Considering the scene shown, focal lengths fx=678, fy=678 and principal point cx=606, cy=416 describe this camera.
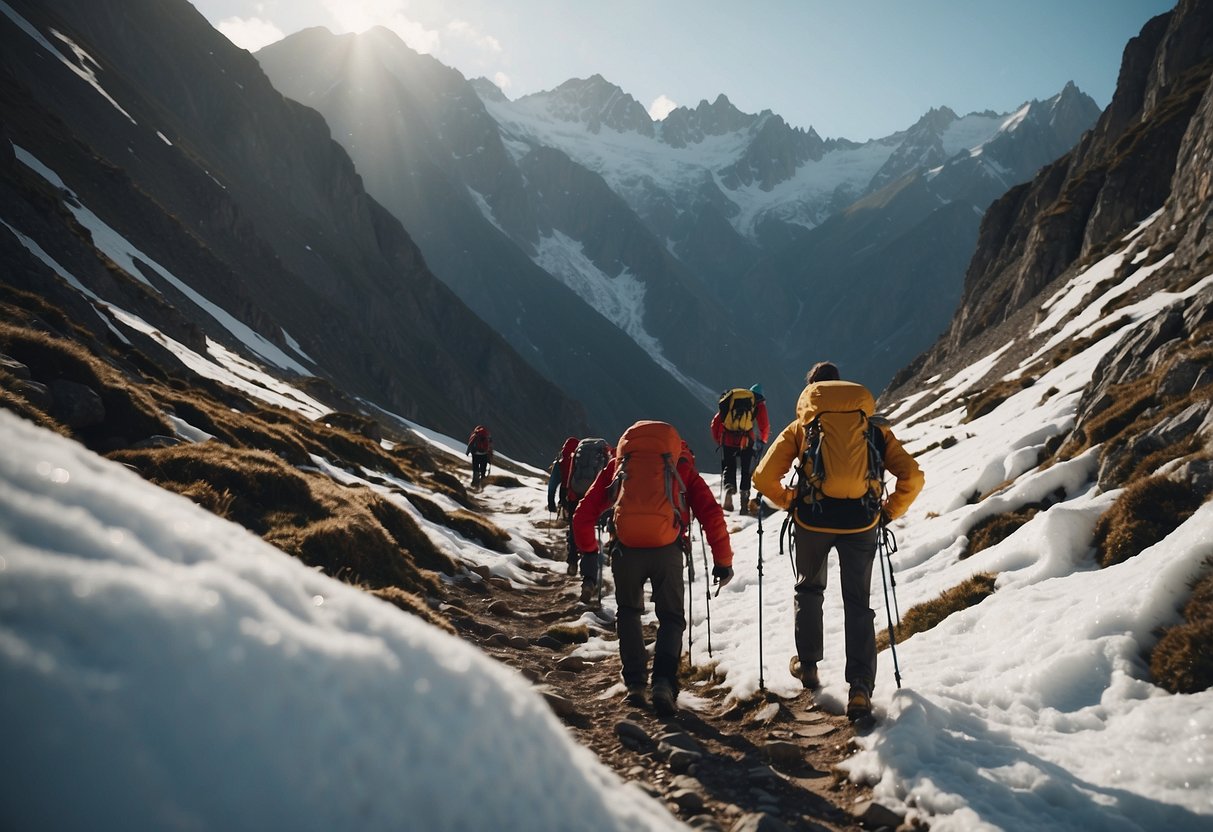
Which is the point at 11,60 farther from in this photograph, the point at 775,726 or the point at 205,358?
the point at 775,726

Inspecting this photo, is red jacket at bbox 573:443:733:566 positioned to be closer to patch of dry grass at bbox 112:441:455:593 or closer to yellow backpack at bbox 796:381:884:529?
yellow backpack at bbox 796:381:884:529

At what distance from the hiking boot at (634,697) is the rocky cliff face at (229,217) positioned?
2349cm

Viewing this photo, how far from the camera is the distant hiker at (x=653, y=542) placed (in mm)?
7426

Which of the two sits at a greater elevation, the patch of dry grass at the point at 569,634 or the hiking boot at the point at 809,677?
the hiking boot at the point at 809,677

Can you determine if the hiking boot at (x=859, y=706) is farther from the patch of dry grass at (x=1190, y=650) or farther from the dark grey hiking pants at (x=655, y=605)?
the patch of dry grass at (x=1190, y=650)

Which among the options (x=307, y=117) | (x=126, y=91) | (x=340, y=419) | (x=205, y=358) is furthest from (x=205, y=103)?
(x=340, y=419)

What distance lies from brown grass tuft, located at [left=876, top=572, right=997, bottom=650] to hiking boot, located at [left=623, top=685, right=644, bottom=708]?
3.09m

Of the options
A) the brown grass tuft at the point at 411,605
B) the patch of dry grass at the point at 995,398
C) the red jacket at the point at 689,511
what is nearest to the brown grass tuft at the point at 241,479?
the brown grass tuft at the point at 411,605

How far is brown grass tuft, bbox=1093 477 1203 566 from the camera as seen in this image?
724 centimetres

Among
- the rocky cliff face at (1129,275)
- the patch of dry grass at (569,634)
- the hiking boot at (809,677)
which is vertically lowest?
the patch of dry grass at (569,634)

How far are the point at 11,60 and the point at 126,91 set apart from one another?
19.5 m

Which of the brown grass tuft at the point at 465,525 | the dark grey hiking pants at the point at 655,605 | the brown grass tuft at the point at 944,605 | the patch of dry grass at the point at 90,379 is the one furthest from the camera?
the brown grass tuft at the point at 465,525

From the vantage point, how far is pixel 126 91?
8612cm

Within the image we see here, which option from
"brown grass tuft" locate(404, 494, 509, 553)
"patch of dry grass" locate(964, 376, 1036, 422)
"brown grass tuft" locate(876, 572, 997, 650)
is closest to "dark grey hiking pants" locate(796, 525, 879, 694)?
"brown grass tuft" locate(876, 572, 997, 650)
